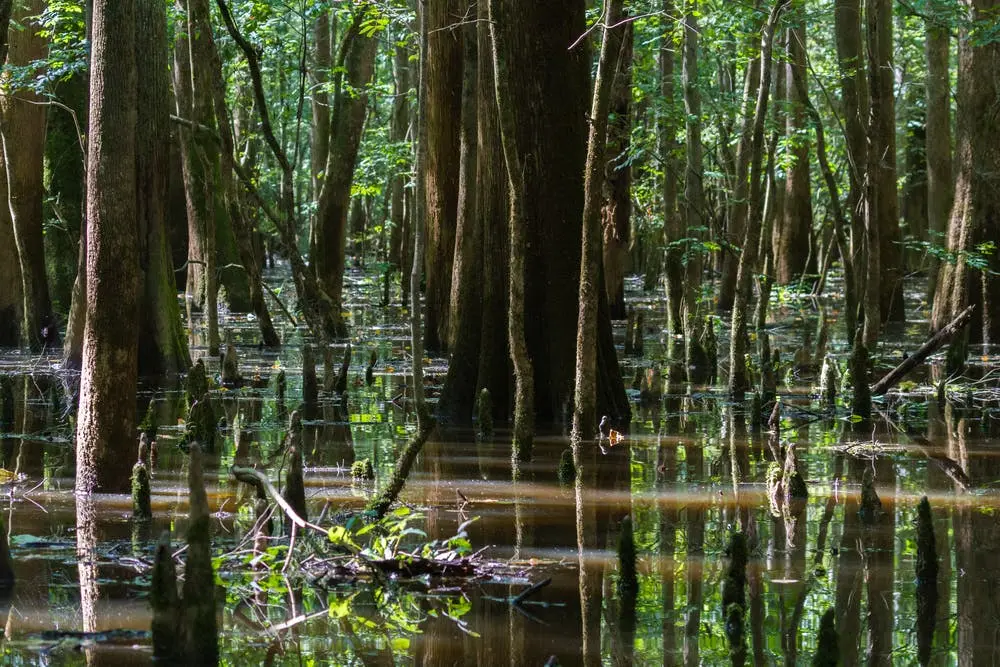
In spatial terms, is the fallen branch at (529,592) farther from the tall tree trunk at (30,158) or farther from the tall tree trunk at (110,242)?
the tall tree trunk at (30,158)

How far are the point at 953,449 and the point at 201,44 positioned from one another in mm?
9749

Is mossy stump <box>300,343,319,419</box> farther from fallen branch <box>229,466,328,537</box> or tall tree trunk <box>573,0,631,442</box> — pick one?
fallen branch <box>229,466,328,537</box>

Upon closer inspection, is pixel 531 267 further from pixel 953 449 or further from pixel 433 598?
pixel 433 598

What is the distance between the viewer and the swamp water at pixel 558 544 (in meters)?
5.43

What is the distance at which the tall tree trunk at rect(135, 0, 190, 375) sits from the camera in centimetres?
1309

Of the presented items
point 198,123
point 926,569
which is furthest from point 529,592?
point 198,123

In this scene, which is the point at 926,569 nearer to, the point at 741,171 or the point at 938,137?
the point at 741,171

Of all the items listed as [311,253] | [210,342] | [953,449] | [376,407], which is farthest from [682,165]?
[953,449]

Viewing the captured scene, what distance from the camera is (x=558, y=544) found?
281 inches

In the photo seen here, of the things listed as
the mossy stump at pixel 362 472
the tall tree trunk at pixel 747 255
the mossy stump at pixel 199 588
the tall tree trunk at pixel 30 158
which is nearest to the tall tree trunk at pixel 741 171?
the tall tree trunk at pixel 747 255

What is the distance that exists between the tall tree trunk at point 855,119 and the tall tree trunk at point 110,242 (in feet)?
32.5

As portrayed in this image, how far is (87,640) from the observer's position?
209 inches

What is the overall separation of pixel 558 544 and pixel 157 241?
7.95 meters

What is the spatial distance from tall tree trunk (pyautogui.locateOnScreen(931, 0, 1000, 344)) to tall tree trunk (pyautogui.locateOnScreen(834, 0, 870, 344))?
3.80 ft
